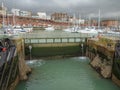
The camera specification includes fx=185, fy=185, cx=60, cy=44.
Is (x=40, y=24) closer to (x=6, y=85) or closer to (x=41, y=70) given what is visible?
(x=41, y=70)

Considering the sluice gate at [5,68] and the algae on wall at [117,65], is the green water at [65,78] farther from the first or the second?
the sluice gate at [5,68]

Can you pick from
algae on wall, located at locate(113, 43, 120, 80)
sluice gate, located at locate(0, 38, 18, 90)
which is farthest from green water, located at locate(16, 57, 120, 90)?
sluice gate, located at locate(0, 38, 18, 90)

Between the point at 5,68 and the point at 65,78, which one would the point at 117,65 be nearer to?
the point at 65,78

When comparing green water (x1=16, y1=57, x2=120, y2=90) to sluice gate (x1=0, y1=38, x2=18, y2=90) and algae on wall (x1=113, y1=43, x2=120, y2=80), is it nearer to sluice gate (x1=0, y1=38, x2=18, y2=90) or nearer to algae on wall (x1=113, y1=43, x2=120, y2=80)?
algae on wall (x1=113, y1=43, x2=120, y2=80)

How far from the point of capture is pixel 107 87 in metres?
17.4

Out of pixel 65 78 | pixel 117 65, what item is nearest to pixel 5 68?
pixel 65 78

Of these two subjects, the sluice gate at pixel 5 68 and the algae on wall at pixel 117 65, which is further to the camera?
the algae on wall at pixel 117 65

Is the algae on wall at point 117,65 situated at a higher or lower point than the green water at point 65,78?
higher

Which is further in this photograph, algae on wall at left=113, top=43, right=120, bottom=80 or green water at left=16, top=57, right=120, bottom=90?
algae on wall at left=113, top=43, right=120, bottom=80

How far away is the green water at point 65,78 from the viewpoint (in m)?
17.5

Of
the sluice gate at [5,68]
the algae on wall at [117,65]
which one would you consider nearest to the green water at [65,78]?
the algae on wall at [117,65]

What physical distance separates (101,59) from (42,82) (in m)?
8.63

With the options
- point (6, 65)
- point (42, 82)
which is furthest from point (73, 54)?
point (6, 65)

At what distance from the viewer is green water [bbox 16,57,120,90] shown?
17500 millimetres
